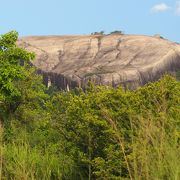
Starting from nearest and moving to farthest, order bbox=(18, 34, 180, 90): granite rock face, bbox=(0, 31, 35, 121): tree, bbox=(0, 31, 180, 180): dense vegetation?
bbox=(0, 31, 180, 180): dense vegetation, bbox=(0, 31, 35, 121): tree, bbox=(18, 34, 180, 90): granite rock face

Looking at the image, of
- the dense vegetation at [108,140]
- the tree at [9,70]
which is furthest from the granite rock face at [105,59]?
the dense vegetation at [108,140]

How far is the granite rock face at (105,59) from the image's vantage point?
67438 millimetres

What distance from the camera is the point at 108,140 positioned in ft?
32.1

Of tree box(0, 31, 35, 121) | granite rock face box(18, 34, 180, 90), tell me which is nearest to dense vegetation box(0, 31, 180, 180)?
tree box(0, 31, 35, 121)

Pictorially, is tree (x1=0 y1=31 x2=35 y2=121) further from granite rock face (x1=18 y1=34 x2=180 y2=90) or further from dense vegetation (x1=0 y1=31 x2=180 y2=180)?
granite rock face (x1=18 y1=34 x2=180 y2=90)

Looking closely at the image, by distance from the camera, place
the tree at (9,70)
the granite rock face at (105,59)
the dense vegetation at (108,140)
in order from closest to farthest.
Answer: the dense vegetation at (108,140) → the tree at (9,70) → the granite rock face at (105,59)

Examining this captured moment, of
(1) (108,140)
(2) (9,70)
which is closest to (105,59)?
(2) (9,70)

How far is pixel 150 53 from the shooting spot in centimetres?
7388

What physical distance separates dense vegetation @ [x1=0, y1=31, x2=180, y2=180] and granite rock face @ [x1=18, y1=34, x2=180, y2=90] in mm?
50616

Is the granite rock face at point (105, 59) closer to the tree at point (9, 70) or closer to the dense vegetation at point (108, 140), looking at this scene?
the tree at point (9, 70)

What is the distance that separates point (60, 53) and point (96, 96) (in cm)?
6846

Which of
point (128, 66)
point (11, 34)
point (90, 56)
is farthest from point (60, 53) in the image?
point (11, 34)

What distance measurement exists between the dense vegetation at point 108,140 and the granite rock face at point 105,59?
50.6 m

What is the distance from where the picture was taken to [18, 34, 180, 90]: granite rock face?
221 feet
